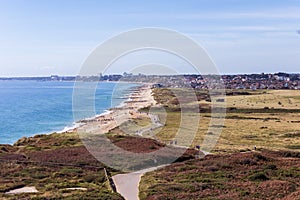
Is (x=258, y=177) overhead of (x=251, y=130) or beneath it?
overhead

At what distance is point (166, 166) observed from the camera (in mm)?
31766

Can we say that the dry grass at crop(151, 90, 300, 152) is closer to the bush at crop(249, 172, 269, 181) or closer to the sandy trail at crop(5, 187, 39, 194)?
the bush at crop(249, 172, 269, 181)

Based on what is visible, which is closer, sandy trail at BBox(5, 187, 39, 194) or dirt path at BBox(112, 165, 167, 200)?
dirt path at BBox(112, 165, 167, 200)

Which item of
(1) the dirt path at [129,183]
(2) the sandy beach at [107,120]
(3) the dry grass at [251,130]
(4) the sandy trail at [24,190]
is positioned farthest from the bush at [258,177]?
(2) the sandy beach at [107,120]

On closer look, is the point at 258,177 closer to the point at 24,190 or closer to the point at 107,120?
the point at 24,190

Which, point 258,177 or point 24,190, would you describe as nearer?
point 24,190

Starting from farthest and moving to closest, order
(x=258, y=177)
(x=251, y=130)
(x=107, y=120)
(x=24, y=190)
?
(x=107, y=120) → (x=251, y=130) → (x=258, y=177) → (x=24, y=190)

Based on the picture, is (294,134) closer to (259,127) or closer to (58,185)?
(259,127)

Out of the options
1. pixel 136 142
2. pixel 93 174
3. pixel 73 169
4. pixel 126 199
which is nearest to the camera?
pixel 126 199

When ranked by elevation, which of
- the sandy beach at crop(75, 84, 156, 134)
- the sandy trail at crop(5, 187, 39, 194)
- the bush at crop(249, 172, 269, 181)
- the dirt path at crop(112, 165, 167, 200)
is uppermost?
the bush at crop(249, 172, 269, 181)

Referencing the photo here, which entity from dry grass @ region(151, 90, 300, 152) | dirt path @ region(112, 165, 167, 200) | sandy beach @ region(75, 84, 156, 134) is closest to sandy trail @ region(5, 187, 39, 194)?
dirt path @ region(112, 165, 167, 200)

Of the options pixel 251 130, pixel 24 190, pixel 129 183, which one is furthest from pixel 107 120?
pixel 24 190

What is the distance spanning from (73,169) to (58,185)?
5.20 meters

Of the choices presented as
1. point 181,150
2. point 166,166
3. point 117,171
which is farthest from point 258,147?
point 117,171
